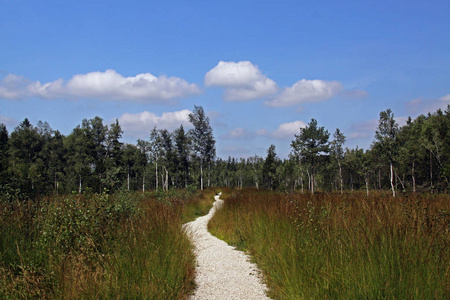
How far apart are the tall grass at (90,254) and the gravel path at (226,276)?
0.99 ft

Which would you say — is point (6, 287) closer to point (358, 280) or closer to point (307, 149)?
point (358, 280)

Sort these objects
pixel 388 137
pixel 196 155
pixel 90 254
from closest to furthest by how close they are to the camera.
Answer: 1. pixel 90 254
2. pixel 388 137
3. pixel 196 155


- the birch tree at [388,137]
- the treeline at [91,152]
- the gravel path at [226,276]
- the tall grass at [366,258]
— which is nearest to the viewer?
the tall grass at [366,258]

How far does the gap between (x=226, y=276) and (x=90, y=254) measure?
2484mm

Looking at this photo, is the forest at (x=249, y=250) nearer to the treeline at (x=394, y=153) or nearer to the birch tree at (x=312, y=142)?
the treeline at (x=394, y=153)

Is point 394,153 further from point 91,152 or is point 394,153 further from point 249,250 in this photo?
point 91,152

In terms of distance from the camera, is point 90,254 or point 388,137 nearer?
point 90,254

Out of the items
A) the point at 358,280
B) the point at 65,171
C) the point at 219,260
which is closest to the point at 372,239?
the point at 358,280

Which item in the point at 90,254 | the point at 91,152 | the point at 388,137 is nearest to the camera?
the point at 90,254

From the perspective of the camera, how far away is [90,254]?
4.16 meters

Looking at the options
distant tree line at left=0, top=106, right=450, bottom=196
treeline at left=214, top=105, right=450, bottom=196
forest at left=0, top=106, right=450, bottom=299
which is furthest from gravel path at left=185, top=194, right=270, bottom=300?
distant tree line at left=0, top=106, right=450, bottom=196

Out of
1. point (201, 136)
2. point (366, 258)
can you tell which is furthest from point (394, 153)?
point (366, 258)

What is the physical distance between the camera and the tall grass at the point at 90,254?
135 inches

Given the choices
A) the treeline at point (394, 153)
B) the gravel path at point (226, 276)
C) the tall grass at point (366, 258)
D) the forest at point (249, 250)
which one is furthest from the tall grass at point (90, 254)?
the treeline at point (394, 153)
